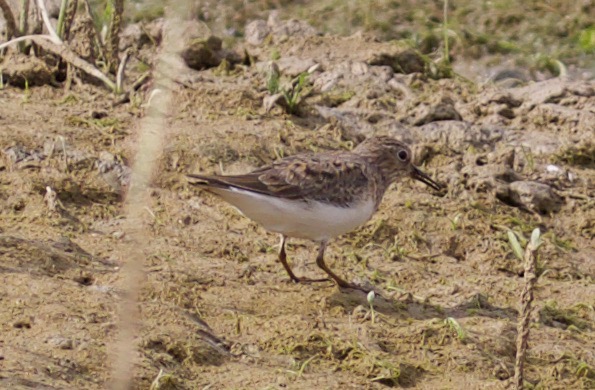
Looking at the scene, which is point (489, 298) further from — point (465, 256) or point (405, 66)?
point (405, 66)

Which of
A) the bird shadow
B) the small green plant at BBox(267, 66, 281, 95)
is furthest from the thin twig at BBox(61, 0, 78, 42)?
the bird shadow

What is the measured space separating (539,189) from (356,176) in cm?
171

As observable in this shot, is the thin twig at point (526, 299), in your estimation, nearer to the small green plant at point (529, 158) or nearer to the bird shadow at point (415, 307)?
the bird shadow at point (415, 307)

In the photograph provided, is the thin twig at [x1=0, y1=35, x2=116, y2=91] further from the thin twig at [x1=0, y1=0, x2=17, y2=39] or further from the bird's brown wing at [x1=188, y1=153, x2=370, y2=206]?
the bird's brown wing at [x1=188, y1=153, x2=370, y2=206]

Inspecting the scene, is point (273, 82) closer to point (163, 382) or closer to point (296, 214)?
point (296, 214)

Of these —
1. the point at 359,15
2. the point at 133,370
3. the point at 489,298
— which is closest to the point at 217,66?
the point at 359,15

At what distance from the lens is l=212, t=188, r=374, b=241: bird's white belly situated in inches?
265

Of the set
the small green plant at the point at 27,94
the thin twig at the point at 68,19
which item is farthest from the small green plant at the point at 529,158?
the small green plant at the point at 27,94

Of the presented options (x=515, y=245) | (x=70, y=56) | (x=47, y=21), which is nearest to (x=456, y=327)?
(x=515, y=245)

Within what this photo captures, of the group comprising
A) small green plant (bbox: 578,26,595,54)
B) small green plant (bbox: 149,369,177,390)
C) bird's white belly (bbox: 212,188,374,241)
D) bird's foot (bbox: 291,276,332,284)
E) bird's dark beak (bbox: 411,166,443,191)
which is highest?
bird's white belly (bbox: 212,188,374,241)

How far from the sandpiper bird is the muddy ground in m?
0.35

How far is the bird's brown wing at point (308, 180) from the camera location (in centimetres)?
678

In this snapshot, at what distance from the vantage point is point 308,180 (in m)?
7.03

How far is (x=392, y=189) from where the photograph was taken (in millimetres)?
8352
